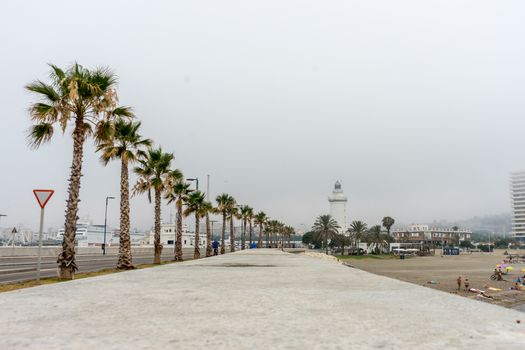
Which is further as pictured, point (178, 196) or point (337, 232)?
point (337, 232)

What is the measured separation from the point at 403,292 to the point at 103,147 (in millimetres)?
18335

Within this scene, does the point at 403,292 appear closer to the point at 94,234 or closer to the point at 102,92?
the point at 102,92

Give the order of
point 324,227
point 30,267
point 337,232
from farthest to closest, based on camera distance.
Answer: point 337,232 < point 324,227 < point 30,267

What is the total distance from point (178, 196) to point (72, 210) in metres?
21.7

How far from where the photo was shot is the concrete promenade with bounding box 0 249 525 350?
4781 mm

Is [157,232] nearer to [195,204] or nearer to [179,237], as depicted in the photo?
[179,237]

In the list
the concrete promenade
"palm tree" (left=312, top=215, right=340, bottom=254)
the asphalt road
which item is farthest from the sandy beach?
"palm tree" (left=312, top=215, right=340, bottom=254)

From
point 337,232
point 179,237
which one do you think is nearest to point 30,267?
point 179,237

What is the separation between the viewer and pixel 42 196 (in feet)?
44.9

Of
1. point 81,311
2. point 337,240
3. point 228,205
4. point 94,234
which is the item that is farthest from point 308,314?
point 94,234

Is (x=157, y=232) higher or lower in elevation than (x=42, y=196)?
lower

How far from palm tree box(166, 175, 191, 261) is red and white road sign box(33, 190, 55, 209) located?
18371 millimetres

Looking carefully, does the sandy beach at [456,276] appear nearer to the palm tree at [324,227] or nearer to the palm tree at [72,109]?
the palm tree at [72,109]

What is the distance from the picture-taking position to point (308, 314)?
6590 mm
